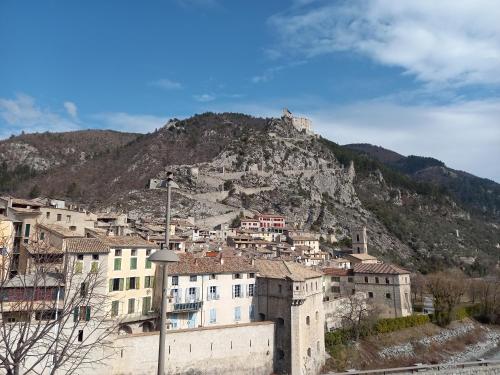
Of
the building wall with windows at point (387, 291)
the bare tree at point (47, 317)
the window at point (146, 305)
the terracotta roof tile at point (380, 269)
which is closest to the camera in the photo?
the bare tree at point (47, 317)

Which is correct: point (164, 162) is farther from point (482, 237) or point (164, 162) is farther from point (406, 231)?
point (482, 237)

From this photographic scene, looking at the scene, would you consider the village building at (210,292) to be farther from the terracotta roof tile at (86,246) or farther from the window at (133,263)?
the terracotta roof tile at (86,246)

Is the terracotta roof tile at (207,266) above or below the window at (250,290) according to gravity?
above

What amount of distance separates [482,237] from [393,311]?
128 metres

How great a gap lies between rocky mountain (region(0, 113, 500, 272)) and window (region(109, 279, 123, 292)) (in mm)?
Result: 71391

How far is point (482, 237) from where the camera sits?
16275 centimetres

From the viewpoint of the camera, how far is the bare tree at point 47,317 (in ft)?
39.4

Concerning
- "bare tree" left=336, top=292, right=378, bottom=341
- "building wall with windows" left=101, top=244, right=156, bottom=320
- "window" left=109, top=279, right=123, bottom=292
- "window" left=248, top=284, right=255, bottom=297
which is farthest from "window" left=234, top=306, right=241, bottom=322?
"bare tree" left=336, top=292, right=378, bottom=341

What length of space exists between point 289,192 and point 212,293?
98.8 meters

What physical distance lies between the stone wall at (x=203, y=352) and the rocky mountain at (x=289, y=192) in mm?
73191

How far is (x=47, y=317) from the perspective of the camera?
66.9 ft

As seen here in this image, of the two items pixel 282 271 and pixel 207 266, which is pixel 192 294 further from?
pixel 282 271

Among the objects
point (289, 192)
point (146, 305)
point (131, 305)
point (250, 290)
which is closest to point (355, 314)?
point (250, 290)

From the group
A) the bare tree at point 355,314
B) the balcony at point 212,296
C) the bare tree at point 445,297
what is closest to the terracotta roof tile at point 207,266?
the balcony at point 212,296
